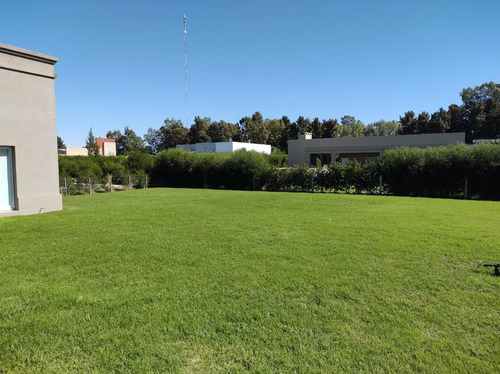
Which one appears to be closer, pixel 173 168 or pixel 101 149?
pixel 173 168

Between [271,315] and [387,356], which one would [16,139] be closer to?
[271,315]

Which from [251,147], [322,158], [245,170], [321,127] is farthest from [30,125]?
[321,127]

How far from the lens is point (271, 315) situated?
3748 mm

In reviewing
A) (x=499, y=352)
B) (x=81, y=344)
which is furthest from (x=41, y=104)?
(x=499, y=352)

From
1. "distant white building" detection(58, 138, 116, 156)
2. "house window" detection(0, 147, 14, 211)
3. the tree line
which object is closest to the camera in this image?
"house window" detection(0, 147, 14, 211)

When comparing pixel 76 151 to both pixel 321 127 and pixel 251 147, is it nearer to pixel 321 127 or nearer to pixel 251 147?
pixel 251 147

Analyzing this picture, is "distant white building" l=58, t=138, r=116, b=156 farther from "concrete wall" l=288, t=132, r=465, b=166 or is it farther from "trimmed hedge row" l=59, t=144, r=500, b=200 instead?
"trimmed hedge row" l=59, t=144, r=500, b=200

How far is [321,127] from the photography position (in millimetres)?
66000

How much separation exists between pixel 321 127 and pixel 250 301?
6479cm

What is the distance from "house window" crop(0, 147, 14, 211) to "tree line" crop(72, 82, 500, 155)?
45.2 metres

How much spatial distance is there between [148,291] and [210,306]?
3.25 ft

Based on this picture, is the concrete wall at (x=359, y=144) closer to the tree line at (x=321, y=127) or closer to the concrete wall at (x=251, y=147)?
the concrete wall at (x=251, y=147)

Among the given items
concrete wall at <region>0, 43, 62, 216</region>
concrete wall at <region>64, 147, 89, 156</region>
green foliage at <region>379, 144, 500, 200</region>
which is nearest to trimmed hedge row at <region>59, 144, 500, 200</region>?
green foliage at <region>379, 144, 500, 200</region>

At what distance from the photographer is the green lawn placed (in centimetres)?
299
